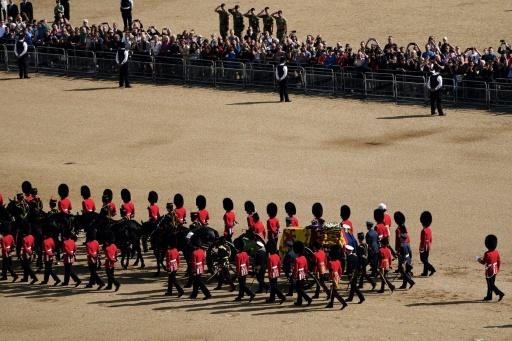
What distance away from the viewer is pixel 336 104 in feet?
155

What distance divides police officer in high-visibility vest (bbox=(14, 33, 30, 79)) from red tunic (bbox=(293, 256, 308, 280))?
24.4 m

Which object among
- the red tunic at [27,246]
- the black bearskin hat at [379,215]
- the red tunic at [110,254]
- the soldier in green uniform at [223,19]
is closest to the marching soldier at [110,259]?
the red tunic at [110,254]

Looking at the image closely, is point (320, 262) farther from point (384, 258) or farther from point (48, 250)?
point (48, 250)

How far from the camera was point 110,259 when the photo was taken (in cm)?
3083

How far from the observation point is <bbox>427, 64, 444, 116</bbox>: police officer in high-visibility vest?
1745 inches

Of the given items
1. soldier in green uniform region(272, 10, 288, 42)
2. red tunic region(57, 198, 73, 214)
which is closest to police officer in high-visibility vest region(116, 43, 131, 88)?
soldier in green uniform region(272, 10, 288, 42)

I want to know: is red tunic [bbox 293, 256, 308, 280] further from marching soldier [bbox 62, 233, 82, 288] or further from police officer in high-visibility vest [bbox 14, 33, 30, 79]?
police officer in high-visibility vest [bbox 14, 33, 30, 79]

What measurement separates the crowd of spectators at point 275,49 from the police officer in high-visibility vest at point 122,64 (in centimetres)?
→ 143

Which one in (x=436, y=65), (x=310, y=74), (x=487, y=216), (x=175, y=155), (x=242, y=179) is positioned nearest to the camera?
(x=487, y=216)

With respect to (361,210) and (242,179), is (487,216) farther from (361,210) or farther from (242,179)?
(242,179)

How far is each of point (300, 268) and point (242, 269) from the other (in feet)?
4.36

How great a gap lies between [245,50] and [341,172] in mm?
10567

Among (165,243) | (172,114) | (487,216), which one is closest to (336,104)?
(172,114)

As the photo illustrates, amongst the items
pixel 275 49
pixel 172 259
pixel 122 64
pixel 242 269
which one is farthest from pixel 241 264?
pixel 122 64
